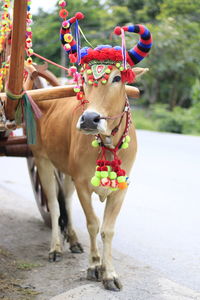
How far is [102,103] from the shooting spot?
330cm

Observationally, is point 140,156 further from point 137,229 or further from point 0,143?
point 0,143

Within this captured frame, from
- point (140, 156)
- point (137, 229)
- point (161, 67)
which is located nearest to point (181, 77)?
point (161, 67)

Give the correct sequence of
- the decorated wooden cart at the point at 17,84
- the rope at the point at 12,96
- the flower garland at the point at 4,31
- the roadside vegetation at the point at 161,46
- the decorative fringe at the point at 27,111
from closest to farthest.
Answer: the decorated wooden cart at the point at 17,84
the rope at the point at 12,96
the decorative fringe at the point at 27,111
the flower garland at the point at 4,31
the roadside vegetation at the point at 161,46

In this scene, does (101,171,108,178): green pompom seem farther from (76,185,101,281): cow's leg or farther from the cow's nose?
the cow's nose

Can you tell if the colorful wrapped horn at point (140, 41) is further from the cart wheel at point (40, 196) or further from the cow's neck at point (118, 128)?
the cart wheel at point (40, 196)

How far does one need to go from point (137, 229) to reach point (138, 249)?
26.6 inches

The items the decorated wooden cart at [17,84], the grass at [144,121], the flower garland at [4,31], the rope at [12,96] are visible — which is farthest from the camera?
the grass at [144,121]

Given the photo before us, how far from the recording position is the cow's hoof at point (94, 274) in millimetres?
3885

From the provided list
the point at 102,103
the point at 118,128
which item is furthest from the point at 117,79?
the point at 118,128

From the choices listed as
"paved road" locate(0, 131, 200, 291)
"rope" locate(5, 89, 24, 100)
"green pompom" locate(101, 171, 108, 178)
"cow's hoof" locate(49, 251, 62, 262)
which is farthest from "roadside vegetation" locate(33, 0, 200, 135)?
"rope" locate(5, 89, 24, 100)

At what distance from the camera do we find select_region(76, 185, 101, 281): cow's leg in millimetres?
3861

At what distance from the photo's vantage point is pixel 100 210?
6457 millimetres

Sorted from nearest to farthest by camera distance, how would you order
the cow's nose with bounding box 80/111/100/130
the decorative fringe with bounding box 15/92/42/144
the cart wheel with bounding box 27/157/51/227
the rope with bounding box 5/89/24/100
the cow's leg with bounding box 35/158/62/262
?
the cow's nose with bounding box 80/111/100/130 → the rope with bounding box 5/89/24/100 → the decorative fringe with bounding box 15/92/42/144 → the cow's leg with bounding box 35/158/62/262 → the cart wheel with bounding box 27/157/51/227

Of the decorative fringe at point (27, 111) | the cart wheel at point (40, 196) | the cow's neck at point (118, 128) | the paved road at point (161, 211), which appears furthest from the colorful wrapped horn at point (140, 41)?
the cart wheel at point (40, 196)
